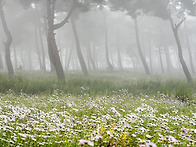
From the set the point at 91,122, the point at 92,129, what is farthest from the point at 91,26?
the point at 92,129

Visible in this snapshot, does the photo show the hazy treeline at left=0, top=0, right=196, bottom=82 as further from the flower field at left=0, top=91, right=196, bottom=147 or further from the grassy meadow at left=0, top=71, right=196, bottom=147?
the flower field at left=0, top=91, right=196, bottom=147

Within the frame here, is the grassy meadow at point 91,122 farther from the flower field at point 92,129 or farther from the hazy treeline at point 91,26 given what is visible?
the hazy treeline at point 91,26

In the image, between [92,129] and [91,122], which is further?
[91,122]

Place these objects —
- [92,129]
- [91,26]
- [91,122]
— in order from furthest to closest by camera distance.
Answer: [91,26] → [91,122] → [92,129]

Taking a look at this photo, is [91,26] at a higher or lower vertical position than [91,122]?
higher

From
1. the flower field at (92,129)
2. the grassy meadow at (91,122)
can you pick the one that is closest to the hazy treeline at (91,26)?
the grassy meadow at (91,122)

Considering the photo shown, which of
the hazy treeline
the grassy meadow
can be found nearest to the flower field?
the grassy meadow

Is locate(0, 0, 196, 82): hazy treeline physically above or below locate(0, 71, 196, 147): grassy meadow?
above

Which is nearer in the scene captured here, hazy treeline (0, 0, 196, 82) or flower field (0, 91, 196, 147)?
flower field (0, 91, 196, 147)

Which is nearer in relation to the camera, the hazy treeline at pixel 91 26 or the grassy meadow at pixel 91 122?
the grassy meadow at pixel 91 122

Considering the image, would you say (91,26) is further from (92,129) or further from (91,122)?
(92,129)

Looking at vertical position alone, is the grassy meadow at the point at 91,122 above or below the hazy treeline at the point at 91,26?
below

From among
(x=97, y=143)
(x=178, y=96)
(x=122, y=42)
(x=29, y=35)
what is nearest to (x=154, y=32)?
(x=122, y=42)

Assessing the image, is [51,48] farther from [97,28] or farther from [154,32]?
[154,32]
